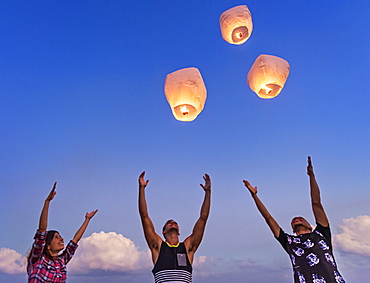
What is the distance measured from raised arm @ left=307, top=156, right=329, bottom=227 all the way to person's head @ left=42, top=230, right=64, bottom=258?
253 cm

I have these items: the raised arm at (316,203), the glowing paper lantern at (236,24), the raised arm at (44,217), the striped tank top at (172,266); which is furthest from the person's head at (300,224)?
the raised arm at (44,217)

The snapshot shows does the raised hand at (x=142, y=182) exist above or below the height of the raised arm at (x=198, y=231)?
above

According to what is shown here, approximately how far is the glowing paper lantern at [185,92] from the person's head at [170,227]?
1056mm

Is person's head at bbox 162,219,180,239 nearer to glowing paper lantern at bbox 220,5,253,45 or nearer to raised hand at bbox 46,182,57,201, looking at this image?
raised hand at bbox 46,182,57,201

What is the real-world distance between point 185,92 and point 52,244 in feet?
6.23

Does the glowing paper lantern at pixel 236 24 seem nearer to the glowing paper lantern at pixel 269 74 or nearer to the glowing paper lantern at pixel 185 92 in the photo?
the glowing paper lantern at pixel 269 74

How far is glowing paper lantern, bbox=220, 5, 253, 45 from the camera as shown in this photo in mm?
4562

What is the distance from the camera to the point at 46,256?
150 inches

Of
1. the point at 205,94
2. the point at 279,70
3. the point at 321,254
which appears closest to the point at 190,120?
the point at 205,94

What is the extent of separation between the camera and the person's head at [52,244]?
3.82 metres

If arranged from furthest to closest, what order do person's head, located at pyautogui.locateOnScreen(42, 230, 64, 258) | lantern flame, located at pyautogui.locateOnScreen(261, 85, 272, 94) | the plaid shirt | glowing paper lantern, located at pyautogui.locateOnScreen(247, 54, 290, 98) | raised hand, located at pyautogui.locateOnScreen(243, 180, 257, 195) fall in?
raised hand, located at pyautogui.locateOnScreen(243, 180, 257, 195)
lantern flame, located at pyautogui.locateOnScreen(261, 85, 272, 94)
glowing paper lantern, located at pyautogui.locateOnScreen(247, 54, 290, 98)
person's head, located at pyautogui.locateOnScreen(42, 230, 64, 258)
the plaid shirt

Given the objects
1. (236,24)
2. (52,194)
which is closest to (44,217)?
(52,194)

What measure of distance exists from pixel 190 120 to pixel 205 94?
0.98 ft

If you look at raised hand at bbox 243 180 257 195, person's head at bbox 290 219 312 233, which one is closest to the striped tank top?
raised hand at bbox 243 180 257 195
